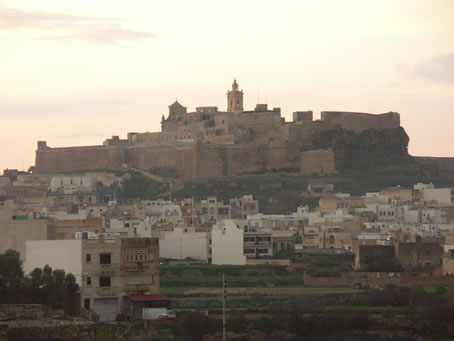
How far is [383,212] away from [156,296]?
47.5 meters

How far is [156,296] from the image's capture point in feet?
112

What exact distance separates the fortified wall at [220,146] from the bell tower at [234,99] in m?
1.84

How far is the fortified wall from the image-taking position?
102438 mm

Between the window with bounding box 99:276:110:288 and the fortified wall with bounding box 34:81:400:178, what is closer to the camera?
the window with bounding box 99:276:110:288

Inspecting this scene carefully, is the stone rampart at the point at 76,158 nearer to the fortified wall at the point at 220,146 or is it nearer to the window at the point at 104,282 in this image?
the fortified wall at the point at 220,146

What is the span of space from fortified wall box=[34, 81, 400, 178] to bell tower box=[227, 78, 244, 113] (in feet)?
6.05

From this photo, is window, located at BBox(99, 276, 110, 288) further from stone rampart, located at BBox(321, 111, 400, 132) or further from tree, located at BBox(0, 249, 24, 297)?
stone rampart, located at BBox(321, 111, 400, 132)

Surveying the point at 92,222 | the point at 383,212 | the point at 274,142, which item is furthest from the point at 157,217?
the point at 274,142

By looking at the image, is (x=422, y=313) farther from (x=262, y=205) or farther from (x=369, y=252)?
(x=262, y=205)

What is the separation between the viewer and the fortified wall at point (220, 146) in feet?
336

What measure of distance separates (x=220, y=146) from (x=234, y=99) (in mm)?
10291

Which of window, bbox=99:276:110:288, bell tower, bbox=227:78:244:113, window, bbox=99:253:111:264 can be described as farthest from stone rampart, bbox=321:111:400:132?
window, bbox=99:276:110:288

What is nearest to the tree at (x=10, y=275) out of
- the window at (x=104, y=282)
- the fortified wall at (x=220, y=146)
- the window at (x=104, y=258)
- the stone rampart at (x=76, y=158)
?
the window at (x=104, y=282)

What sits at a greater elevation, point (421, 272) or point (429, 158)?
point (429, 158)
